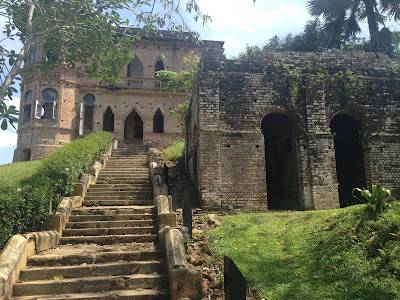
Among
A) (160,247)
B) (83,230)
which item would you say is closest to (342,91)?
(160,247)

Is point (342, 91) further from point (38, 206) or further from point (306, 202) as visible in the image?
point (38, 206)

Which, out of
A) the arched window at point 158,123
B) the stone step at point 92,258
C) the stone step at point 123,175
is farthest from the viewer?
the arched window at point 158,123

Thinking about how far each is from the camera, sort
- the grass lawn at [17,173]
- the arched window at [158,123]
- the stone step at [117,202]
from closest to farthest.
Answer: the stone step at [117,202]
the grass lawn at [17,173]
the arched window at [158,123]

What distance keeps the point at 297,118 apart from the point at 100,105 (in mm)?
18909

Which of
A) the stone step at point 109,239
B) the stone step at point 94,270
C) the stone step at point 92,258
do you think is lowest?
the stone step at point 94,270

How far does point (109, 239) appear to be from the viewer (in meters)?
7.18

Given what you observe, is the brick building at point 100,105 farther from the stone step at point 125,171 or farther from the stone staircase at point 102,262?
the stone staircase at point 102,262

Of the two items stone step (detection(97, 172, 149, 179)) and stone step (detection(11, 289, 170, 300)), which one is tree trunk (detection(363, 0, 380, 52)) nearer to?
stone step (detection(97, 172, 149, 179))

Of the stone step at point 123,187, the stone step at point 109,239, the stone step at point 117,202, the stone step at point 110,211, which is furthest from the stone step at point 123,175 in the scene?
the stone step at point 109,239

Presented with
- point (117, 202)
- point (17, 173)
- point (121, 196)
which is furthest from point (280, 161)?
point (17, 173)

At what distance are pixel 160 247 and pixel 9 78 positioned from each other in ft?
16.7

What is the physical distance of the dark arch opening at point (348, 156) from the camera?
528 inches

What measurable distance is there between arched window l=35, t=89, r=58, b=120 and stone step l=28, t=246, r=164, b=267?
70.3 feet

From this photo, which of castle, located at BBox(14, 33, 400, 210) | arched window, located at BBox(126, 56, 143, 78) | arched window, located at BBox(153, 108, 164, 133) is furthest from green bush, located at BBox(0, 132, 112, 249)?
arched window, located at BBox(126, 56, 143, 78)
